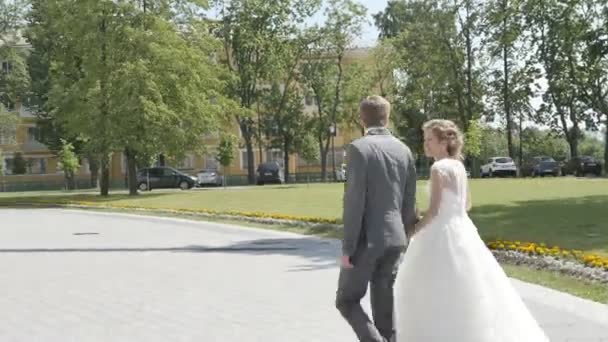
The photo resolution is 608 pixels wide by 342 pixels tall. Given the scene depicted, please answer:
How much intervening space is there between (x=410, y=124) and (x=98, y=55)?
3969 centimetres

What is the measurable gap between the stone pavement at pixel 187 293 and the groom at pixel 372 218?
5.99 ft

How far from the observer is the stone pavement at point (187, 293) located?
8.04 m

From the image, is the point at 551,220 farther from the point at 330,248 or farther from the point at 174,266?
the point at 174,266

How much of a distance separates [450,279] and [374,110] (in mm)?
1294

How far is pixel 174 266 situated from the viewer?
46.1ft

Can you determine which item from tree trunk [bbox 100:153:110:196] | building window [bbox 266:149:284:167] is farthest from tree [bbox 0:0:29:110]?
building window [bbox 266:149:284:167]

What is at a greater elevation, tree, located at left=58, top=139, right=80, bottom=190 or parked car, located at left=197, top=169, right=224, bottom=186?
tree, located at left=58, top=139, right=80, bottom=190

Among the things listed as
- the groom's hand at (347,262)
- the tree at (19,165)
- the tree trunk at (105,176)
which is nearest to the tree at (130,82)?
the tree trunk at (105,176)

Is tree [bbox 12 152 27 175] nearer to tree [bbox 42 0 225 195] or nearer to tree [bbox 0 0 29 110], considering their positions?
tree [bbox 0 0 29 110]

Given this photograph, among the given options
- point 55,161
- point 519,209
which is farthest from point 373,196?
point 55,161

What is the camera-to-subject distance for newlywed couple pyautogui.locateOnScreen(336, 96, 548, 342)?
18.9ft

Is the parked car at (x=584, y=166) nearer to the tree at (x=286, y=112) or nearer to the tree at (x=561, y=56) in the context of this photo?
the tree at (x=561, y=56)

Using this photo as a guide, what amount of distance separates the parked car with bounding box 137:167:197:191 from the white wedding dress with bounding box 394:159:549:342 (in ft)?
180

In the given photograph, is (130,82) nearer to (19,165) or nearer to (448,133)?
(448,133)
